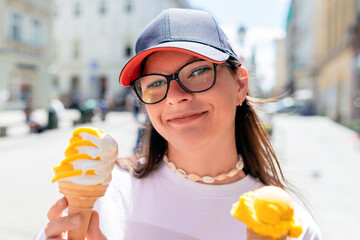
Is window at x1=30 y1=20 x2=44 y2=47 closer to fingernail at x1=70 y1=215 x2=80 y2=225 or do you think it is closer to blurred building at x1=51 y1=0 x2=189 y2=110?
blurred building at x1=51 y1=0 x2=189 y2=110

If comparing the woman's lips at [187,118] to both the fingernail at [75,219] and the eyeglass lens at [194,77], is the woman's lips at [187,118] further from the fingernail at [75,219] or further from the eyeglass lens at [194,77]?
the fingernail at [75,219]

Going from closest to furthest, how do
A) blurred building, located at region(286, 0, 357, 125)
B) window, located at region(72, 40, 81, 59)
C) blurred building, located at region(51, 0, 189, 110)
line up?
blurred building, located at region(286, 0, 357, 125) < blurred building, located at region(51, 0, 189, 110) < window, located at region(72, 40, 81, 59)

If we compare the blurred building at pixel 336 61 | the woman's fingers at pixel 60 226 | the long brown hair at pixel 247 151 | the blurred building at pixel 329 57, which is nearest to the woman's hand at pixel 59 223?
the woman's fingers at pixel 60 226

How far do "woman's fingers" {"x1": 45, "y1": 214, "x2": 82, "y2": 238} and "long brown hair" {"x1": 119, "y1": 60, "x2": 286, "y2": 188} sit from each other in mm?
510

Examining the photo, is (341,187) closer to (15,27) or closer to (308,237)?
(308,237)

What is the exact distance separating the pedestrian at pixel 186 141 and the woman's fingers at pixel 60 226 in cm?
7

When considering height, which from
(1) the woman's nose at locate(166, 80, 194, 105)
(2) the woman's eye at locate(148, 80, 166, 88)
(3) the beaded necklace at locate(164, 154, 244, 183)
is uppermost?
(2) the woman's eye at locate(148, 80, 166, 88)

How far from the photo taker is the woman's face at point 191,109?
1.33 m

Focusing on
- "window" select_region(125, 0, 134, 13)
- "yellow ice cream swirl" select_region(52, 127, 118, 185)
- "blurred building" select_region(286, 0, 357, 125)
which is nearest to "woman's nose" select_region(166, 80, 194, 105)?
"yellow ice cream swirl" select_region(52, 127, 118, 185)

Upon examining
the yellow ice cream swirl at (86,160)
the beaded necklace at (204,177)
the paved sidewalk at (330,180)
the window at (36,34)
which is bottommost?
the paved sidewalk at (330,180)

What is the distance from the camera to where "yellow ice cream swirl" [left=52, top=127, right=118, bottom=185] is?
121 centimetres

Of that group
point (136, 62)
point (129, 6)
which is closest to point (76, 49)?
point (129, 6)

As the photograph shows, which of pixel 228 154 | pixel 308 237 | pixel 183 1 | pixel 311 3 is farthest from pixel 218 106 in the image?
pixel 183 1

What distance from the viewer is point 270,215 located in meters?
0.96
